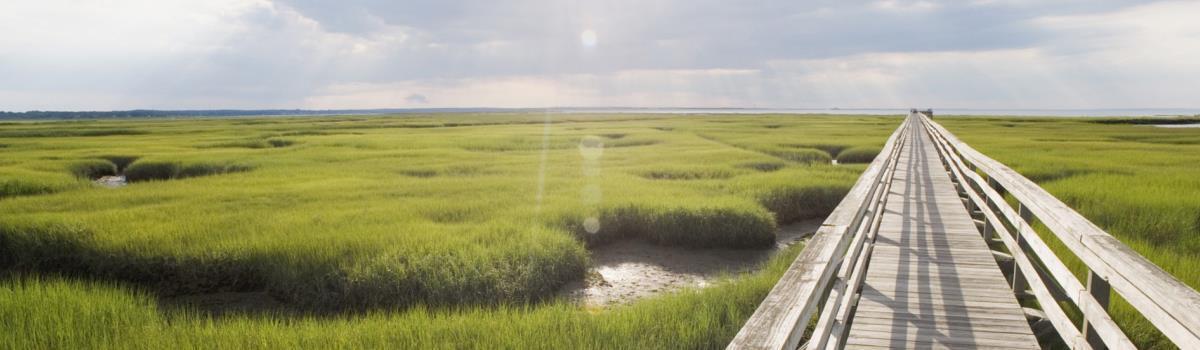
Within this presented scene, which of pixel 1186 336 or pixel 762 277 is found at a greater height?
pixel 1186 336

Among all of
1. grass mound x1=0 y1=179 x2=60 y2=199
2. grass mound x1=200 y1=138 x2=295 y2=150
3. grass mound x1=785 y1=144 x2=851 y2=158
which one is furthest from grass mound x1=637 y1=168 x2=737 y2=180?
grass mound x1=200 y1=138 x2=295 y2=150

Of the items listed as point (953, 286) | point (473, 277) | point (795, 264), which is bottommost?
point (473, 277)

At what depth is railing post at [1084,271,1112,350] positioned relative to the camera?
3.16 m

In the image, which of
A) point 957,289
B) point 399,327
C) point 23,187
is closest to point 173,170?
point 23,187

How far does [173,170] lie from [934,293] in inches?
866

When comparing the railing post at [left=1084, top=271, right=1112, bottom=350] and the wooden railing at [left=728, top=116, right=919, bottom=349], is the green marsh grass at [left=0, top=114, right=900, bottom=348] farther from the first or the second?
the railing post at [left=1084, top=271, right=1112, bottom=350]

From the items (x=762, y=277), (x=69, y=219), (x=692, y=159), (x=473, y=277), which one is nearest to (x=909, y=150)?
(x=692, y=159)

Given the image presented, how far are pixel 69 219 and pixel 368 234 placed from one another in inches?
201

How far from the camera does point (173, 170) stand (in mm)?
19875

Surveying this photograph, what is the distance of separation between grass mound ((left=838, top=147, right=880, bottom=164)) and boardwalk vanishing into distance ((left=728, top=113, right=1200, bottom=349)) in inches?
638

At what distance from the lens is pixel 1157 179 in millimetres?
13367

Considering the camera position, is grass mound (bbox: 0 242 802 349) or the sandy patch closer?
grass mound (bbox: 0 242 802 349)

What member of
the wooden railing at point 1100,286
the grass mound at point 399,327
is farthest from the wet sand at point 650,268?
the wooden railing at point 1100,286

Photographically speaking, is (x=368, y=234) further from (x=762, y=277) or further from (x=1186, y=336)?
(x=1186, y=336)
